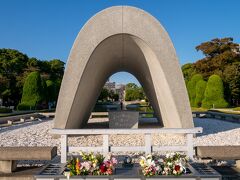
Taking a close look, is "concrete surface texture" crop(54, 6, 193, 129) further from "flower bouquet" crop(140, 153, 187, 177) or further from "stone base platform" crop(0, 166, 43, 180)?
"flower bouquet" crop(140, 153, 187, 177)

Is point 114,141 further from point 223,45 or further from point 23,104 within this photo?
point 223,45

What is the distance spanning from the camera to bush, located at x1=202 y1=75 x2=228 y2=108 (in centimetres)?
3703

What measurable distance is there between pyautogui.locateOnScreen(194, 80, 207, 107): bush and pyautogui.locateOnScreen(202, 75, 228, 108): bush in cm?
A: 240

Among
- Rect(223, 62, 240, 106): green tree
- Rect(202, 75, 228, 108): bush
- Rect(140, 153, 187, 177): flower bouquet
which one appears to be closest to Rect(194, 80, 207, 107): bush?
Rect(202, 75, 228, 108): bush

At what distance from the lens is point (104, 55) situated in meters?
12.3

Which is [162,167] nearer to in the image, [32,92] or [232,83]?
[32,92]

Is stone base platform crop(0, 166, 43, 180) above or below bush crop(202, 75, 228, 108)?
below

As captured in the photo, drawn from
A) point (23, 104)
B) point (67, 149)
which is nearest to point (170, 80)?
point (67, 149)

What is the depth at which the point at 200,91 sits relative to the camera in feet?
132

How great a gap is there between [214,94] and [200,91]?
3329mm

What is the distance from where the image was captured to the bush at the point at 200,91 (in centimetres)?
4003

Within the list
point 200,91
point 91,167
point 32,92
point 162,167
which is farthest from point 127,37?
point 200,91

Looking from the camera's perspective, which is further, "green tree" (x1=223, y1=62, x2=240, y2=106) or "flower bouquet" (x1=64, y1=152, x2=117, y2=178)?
"green tree" (x1=223, y1=62, x2=240, y2=106)

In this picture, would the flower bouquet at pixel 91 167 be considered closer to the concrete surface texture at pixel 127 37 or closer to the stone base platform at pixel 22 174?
the stone base platform at pixel 22 174
